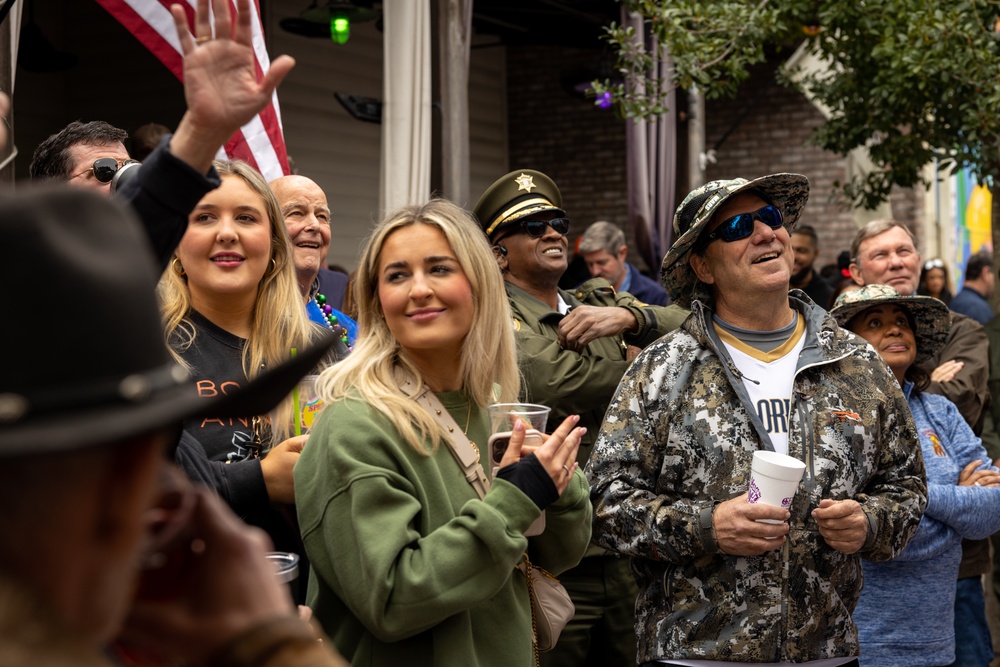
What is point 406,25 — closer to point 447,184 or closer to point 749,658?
point 447,184

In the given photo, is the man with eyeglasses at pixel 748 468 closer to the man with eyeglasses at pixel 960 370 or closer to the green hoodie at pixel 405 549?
the green hoodie at pixel 405 549

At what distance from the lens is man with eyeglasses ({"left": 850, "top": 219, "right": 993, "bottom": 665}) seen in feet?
15.2

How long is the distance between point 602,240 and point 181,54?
4.14 m

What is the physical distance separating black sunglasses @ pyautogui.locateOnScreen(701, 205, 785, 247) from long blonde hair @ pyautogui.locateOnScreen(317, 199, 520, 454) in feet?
2.70

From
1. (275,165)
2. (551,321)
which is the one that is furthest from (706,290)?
(275,165)

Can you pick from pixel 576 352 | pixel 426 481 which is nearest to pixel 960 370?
pixel 576 352

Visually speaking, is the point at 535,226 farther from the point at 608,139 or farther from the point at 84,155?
the point at 608,139

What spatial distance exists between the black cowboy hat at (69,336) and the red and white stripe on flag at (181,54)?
3246mm

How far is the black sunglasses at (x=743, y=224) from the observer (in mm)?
3311

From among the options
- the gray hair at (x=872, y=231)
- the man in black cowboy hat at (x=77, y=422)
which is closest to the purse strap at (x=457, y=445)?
the man in black cowboy hat at (x=77, y=422)

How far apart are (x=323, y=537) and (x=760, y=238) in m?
1.60

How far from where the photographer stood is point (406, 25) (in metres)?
Result: 6.45

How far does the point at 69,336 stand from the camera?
87cm

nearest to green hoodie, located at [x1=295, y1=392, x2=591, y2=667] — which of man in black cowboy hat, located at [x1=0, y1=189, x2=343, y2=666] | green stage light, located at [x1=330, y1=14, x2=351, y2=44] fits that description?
man in black cowboy hat, located at [x1=0, y1=189, x2=343, y2=666]
